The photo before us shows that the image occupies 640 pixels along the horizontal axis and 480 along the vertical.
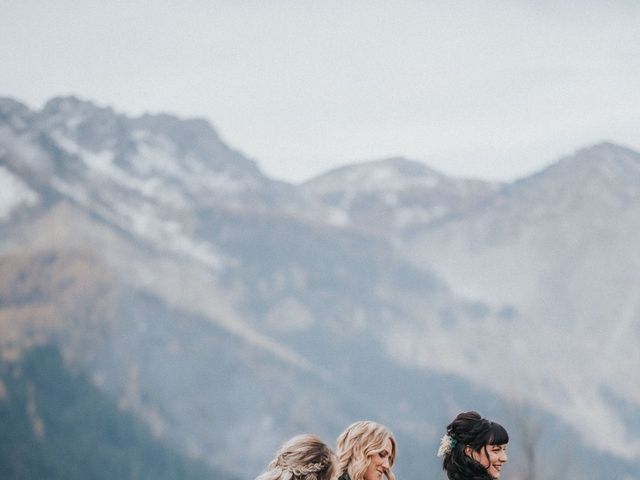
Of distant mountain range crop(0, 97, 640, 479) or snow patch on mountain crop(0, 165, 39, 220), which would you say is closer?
distant mountain range crop(0, 97, 640, 479)

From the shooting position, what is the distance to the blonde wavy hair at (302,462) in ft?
13.2

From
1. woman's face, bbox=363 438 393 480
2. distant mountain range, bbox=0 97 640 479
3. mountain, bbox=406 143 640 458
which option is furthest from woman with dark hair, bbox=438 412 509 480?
mountain, bbox=406 143 640 458

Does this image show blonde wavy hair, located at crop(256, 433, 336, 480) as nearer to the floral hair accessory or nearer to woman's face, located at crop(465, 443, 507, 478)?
the floral hair accessory

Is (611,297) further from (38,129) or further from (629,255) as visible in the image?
(38,129)

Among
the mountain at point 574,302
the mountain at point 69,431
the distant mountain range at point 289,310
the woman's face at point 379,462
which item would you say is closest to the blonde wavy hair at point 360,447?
the woman's face at point 379,462

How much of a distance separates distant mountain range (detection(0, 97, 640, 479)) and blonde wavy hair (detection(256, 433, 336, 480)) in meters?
104

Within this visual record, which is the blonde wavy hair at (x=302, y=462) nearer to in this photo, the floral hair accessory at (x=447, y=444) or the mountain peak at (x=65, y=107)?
the floral hair accessory at (x=447, y=444)

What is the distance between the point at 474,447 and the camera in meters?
4.46

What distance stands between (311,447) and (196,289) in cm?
15163

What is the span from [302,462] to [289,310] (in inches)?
6347

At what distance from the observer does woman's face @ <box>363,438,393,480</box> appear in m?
4.59

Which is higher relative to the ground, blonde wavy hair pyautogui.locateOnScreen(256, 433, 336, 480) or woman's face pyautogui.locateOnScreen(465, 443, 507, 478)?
blonde wavy hair pyautogui.locateOnScreen(256, 433, 336, 480)

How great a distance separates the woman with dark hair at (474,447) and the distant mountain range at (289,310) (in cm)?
10368

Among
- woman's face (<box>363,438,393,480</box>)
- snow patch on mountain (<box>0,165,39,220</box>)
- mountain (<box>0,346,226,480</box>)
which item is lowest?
mountain (<box>0,346,226,480</box>)
